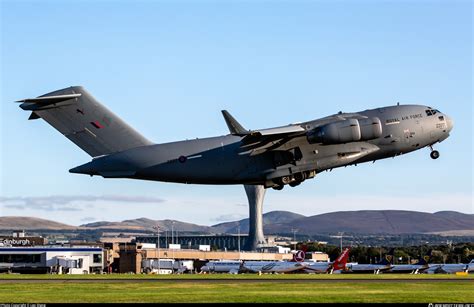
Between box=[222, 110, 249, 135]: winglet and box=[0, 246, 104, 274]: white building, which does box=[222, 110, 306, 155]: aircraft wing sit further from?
box=[0, 246, 104, 274]: white building

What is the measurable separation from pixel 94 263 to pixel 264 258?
73805mm

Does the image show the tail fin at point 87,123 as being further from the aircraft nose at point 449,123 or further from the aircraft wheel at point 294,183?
the aircraft nose at point 449,123

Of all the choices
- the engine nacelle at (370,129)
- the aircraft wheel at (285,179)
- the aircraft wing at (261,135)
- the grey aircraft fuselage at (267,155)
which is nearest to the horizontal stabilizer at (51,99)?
the grey aircraft fuselage at (267,155)

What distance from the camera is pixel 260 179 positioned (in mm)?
53625

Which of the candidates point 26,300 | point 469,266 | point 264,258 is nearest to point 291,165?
point 26,300

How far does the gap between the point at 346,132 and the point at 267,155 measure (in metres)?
4.77

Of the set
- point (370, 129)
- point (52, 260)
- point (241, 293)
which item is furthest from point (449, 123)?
point (52, 260)

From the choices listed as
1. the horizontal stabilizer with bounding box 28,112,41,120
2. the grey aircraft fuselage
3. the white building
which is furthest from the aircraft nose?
the white building

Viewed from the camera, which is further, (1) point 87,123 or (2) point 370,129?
(2) point 370,129

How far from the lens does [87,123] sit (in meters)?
52.0

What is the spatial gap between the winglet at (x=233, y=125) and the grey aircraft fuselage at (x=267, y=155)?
5.23ft

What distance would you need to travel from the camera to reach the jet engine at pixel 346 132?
51594 mm

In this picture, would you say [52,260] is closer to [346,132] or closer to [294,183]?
[294,183]

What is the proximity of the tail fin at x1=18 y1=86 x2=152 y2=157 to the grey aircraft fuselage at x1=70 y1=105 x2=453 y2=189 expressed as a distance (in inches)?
24.9
